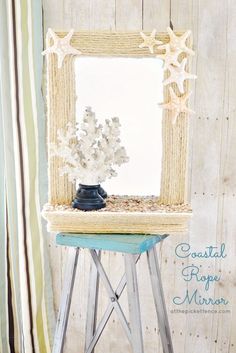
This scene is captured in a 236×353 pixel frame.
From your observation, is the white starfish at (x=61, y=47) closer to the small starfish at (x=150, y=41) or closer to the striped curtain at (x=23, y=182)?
the small starfish at (x=150, y=41)

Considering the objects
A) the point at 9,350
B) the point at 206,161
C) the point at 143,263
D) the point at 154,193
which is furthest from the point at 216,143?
the point at 9,350

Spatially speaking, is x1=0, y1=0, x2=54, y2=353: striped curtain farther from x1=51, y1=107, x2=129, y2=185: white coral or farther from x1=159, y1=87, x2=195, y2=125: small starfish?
x1=159, y1=87, x2=195, y2=125: small starfish

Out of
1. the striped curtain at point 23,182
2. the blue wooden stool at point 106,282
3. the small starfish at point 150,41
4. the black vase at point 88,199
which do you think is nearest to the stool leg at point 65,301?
the blue wooden stool at point 106,282

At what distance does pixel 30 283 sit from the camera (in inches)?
67.9

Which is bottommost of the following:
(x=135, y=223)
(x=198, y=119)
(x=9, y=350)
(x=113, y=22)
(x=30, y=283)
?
(x=9, y=350)

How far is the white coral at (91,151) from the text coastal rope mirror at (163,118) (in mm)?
53

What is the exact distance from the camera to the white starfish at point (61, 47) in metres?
1.34

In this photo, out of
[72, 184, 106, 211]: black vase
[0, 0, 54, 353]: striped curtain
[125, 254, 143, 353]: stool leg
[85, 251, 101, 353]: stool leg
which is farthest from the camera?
[0, 0, 54, 353]: striped curtain

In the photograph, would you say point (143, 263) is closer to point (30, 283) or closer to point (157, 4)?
point (30, 283)

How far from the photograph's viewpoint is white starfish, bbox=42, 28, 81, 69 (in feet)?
4.41

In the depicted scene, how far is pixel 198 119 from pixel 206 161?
0.51ft

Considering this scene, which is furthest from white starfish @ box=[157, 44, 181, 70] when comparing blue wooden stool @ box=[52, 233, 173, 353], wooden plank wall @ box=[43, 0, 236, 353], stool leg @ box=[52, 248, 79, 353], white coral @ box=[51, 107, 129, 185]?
stool leg @ box=[52, 248, 79, 353]

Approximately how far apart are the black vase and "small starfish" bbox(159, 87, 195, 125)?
1.00ft

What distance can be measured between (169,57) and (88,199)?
1.52 feet
